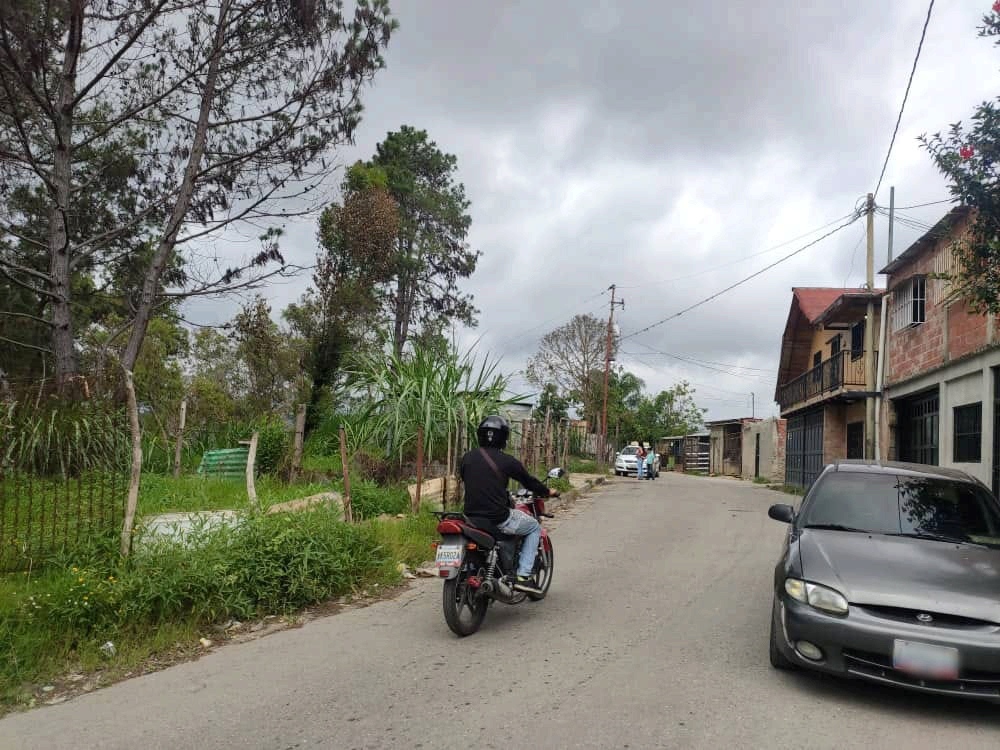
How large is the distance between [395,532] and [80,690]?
164 inches

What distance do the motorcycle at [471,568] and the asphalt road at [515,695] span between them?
0.64 feet

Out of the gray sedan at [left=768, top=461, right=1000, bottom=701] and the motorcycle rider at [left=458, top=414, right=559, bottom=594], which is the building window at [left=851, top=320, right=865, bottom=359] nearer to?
the gray sedan at [left=768, top=461, right=1000, bottom=701]

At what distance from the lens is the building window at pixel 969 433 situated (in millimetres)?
14250

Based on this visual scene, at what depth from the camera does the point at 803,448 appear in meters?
28.6

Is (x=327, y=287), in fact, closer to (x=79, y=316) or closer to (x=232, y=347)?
(x=79, y=316)

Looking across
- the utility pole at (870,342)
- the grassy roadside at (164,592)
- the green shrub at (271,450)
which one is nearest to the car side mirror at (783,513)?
the grassy roadside at (164,592)

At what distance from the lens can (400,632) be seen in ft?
→ 19.6

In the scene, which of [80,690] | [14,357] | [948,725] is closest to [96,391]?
[80,690]

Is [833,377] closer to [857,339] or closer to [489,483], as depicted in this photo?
[857,339]

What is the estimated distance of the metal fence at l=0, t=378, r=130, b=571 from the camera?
623cm

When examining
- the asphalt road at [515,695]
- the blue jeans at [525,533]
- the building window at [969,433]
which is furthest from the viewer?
the building window at [969,433]

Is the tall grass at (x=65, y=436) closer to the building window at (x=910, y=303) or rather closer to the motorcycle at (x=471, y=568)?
the motorcycle at (x=471, y=568)

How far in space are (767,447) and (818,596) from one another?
113 ft

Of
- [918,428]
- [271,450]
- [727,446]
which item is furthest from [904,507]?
[727,446]
